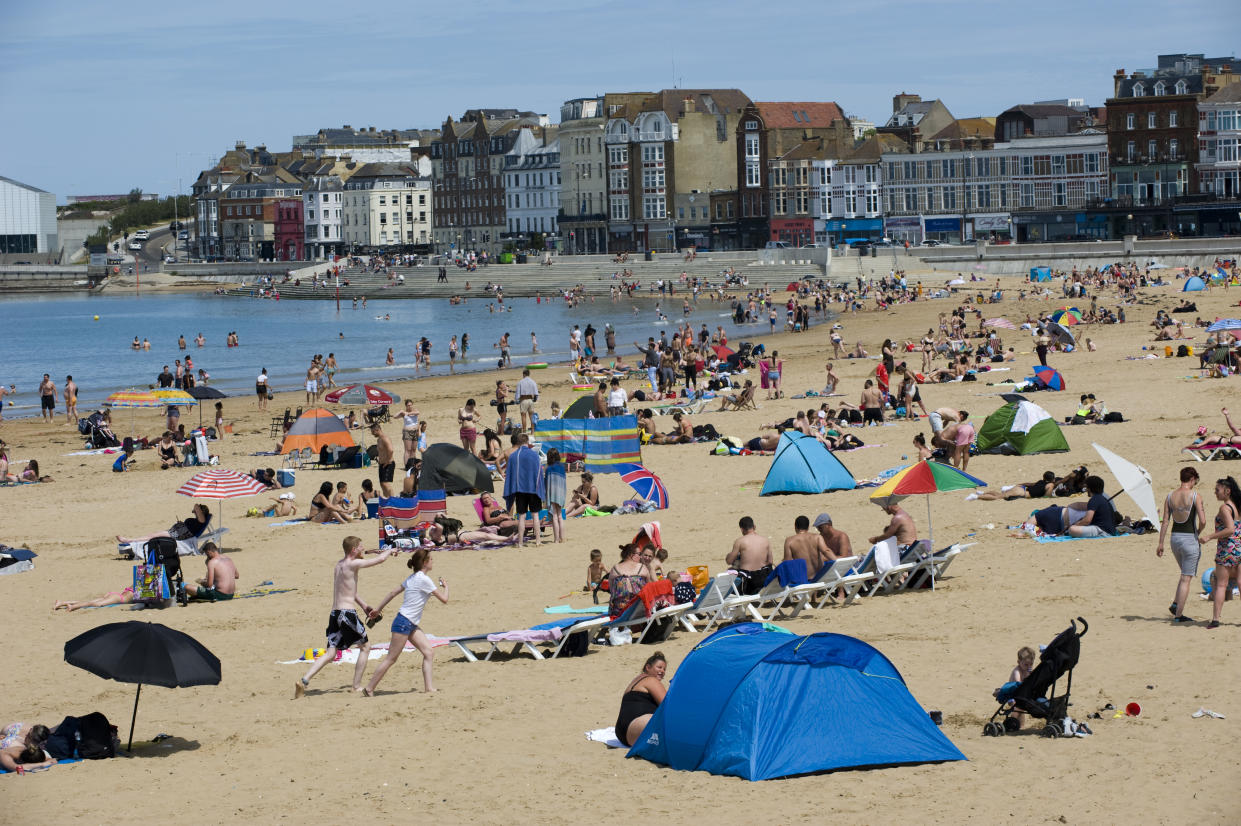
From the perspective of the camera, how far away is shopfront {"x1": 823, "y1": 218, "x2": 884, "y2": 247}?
91.0m

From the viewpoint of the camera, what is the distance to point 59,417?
3591 cm

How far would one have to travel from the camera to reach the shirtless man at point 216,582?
14.4 meters

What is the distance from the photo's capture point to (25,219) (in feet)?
470

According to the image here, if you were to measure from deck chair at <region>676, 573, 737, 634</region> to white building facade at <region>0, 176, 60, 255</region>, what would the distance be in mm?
143240

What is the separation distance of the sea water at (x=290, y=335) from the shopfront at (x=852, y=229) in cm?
1550

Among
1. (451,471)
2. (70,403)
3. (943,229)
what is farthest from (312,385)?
(943,229)

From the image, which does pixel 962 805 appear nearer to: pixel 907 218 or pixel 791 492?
pixel 791 492

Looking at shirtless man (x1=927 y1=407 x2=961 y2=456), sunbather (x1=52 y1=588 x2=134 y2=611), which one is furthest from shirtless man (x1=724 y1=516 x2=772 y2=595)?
shirtless man (x1=927 y1=407 x2=961 y2=456)

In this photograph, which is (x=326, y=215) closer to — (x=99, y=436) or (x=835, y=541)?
(x=99, y=436)

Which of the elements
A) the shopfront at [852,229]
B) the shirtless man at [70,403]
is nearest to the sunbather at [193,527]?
the shirtless man at [70,403]

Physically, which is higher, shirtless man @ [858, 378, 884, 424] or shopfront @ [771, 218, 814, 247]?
shopfront @ [771, 218, 814, 247]

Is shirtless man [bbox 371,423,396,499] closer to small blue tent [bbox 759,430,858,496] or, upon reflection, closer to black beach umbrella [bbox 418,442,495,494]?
black beach umbrella [bbox 418,442,495,494]

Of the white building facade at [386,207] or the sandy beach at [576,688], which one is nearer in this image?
the sandy beach at [576,688]

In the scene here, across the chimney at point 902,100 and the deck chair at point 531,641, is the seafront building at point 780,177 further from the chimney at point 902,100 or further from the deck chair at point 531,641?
the deck chair at point 531,641
